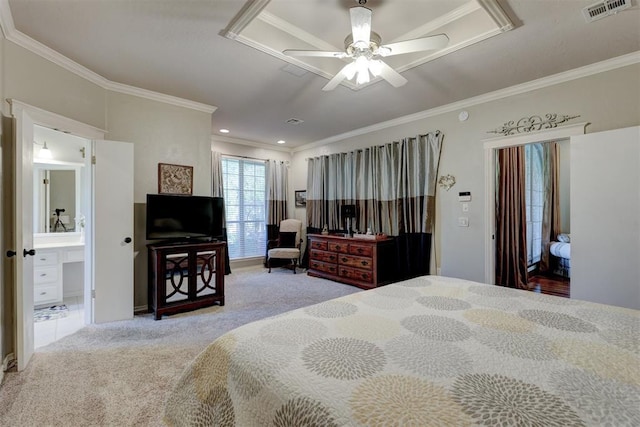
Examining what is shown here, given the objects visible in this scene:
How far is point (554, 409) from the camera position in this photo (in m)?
0.77

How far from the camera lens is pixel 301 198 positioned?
259 inches

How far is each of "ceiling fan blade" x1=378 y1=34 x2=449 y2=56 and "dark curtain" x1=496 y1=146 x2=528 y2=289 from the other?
9.80 feet

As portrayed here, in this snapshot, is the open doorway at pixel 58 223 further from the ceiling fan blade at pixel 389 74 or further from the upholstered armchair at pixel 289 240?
the ceiling fan blade at pixel 389 74

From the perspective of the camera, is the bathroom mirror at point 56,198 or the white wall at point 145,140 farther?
the bathroom mirror at point 56,198

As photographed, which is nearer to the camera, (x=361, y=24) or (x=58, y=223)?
(x=361, y=24)

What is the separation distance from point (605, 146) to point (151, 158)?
4.82 meters

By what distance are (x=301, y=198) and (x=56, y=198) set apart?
4129 mm

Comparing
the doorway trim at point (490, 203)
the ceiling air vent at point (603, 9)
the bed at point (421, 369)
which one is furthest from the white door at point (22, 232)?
the doorway trim at point (490, 203)

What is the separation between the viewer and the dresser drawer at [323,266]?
5031 millimetres

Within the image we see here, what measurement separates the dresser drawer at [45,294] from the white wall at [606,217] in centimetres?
602

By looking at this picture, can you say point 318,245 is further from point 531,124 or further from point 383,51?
point 383,51

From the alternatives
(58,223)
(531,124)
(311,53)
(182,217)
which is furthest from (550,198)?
(58,223)

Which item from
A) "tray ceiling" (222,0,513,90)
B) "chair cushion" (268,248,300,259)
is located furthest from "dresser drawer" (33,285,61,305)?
"tray ceiling" (222,0,513,90)

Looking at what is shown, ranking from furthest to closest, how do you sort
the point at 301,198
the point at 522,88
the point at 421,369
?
the point at 301,198, the point at 522,88, the point at 421,369
